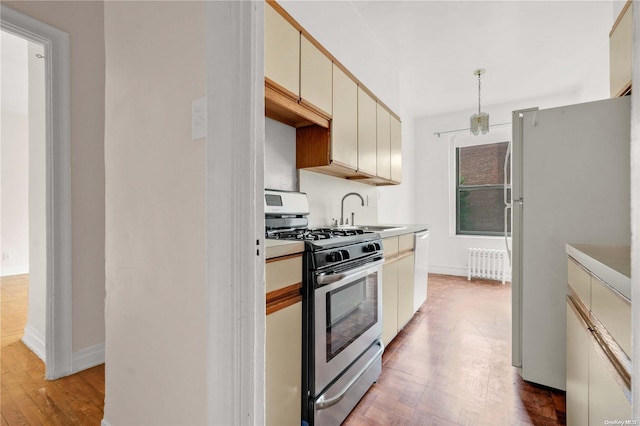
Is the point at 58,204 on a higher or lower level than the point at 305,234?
higher

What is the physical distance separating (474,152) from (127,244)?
503cm

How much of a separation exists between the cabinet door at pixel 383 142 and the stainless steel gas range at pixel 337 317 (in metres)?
1.21

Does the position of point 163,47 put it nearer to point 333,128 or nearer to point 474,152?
point 333,128

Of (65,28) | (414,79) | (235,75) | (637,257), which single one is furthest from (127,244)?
(414,79)

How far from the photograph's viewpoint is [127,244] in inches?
47.1

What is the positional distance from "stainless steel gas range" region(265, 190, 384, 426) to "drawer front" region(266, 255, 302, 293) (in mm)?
46

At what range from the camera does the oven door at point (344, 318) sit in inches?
53.4

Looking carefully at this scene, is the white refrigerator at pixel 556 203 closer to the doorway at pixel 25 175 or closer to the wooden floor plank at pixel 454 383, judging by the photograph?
the wooden floor plank at pixel 454 383

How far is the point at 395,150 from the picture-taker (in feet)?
10.8

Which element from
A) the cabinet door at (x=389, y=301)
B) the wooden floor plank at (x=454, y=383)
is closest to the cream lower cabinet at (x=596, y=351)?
the wooden floor plank at (x=454, y=383)

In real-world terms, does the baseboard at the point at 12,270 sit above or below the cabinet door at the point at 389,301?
below

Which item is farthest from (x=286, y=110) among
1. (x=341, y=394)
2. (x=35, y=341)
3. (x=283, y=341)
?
(x=35, y=341)

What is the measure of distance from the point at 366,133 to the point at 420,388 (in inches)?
74.7

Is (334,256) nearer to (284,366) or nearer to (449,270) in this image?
(284,366)
